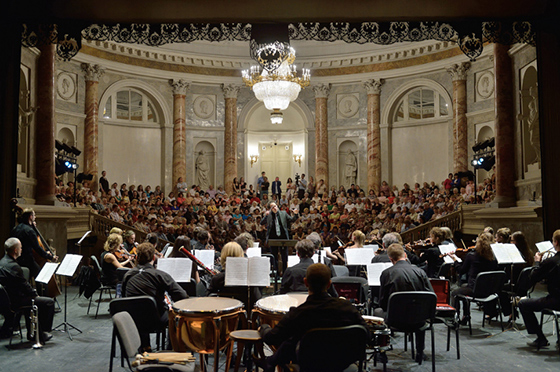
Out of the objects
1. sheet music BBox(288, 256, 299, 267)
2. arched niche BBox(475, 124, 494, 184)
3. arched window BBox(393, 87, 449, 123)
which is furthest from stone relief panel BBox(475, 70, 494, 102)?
sheet music BBox(288, 256, 299, 267)

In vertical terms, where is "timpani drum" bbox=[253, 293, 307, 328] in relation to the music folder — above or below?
below

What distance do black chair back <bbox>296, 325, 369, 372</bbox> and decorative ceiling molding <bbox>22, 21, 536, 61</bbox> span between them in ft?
15.8

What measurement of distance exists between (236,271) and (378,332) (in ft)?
6.01

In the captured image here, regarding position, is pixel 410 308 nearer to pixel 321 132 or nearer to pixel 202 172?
pixel 321 132

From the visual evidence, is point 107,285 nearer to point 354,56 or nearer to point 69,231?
point 69,231

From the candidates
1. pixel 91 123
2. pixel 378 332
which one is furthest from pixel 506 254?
pixel 91 123

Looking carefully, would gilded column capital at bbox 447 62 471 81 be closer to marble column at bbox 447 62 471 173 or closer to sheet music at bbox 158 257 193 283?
marble column at bbox 447 62 471 173

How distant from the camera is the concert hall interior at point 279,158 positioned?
259 inches

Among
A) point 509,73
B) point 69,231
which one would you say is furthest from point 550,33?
point 69,231

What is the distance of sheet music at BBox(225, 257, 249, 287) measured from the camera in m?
5.82

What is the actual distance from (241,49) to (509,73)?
12.7 m

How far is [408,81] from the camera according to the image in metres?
21.9

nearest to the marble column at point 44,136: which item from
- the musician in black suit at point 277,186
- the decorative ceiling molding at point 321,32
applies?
the decorative ceiling molding at point 321,32

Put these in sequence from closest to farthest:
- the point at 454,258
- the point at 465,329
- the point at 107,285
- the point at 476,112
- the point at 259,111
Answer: the point at 465,329 → the point at 454,258 → the point at 107,285 → the point at 476,112 → the point at 259,111
